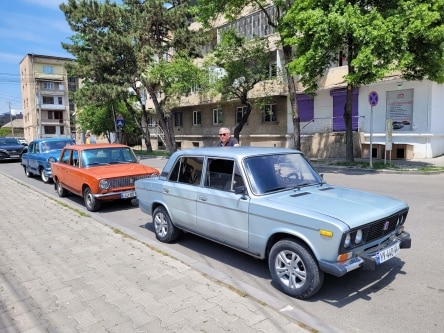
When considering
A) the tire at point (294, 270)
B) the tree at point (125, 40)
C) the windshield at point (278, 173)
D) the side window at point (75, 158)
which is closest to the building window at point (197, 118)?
the tree at point (125, 40)

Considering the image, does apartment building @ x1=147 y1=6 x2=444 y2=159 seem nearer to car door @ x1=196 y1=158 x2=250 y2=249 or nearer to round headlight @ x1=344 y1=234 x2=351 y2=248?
car door @ x1=196 y1=158 x2=250 y2=249

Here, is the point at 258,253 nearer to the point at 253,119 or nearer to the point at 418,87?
the point at 418,87

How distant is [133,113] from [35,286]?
30.7 meters

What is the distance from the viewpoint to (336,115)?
22156 mm

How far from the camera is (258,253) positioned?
4.22 m

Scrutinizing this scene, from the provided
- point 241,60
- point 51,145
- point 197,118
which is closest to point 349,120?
point 241,60

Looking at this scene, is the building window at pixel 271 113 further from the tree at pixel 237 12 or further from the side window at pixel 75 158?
the side window at pixel 75 158

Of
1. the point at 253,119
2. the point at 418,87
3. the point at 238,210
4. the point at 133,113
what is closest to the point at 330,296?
the point at 238,210

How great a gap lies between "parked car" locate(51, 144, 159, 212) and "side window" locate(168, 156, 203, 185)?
306cm

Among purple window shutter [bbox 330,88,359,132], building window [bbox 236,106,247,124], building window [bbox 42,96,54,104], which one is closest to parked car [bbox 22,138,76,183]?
purple window shutter [bbox 330,88,359,132]

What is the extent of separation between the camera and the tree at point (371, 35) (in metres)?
12.2

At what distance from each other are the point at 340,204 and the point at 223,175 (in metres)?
1.59

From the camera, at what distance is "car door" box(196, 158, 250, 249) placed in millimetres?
4383

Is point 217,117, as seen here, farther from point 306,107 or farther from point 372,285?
point 372,285
